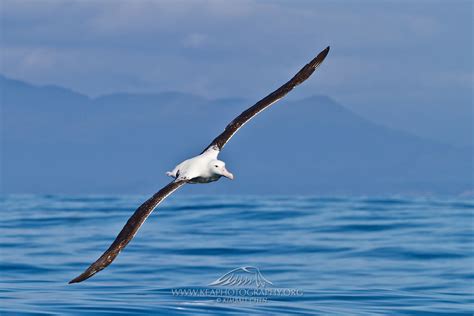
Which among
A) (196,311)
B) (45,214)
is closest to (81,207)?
(45,214)

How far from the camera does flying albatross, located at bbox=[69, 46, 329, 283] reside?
44.9ft

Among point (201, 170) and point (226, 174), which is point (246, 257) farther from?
point (226, 174)

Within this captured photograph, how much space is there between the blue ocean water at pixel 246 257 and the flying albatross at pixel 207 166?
2.25m

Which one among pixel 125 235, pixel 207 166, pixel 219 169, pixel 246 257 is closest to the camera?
pixel 125 235

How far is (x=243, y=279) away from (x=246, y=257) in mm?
3330

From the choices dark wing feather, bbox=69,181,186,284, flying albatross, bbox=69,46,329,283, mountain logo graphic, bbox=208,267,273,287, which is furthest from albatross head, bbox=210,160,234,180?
mountain logo graphic, bbox=208,267,273,287

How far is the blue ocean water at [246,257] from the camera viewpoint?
56.1 ft

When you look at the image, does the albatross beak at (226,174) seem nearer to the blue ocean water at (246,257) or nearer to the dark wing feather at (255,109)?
the dark wing feather at (255,109)

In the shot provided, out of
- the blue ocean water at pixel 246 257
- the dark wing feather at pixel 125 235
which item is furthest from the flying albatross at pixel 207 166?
the blue ocean water at pixel 246 257

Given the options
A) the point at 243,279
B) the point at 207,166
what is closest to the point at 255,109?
the point at 207,166

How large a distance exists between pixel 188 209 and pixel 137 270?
1055 centimetres

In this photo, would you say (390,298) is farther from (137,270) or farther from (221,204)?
(221,204)

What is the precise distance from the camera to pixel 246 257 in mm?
22219

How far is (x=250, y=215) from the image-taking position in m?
29.2
